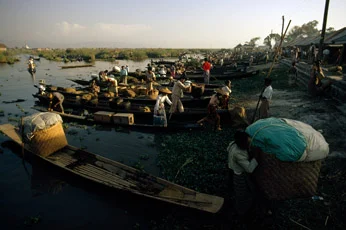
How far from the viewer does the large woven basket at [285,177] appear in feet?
10.7

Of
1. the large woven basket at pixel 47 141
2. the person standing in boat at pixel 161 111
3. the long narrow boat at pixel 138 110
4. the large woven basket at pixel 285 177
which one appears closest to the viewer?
the large woven basket at pixel 285 177

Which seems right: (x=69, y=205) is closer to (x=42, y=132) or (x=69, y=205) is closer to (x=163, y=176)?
(x=42, y=132)

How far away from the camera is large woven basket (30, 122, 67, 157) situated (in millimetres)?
6609

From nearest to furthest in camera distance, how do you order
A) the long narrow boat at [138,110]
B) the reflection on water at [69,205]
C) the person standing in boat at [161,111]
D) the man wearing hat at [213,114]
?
the reflection on water at [69,205], the man wearing hat at [213,114], the person standing in boat at [161,111], the long narrow boat at [138,110]

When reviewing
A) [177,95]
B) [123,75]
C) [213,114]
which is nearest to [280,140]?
[213,114]

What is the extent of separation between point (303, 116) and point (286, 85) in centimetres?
844

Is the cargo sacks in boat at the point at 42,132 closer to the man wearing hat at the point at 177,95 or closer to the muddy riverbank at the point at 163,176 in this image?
the muddy riverbank at the point at 163,176

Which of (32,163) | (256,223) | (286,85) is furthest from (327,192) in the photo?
(286,85)

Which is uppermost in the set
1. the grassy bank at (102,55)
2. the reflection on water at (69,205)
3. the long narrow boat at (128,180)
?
the grassy bank at (102,55)

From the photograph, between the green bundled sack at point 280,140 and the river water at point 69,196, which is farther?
the river water at point 69,196

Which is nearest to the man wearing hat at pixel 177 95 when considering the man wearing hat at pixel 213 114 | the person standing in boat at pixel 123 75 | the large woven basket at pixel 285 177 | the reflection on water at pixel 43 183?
the man wearing hat at pixel 213 114

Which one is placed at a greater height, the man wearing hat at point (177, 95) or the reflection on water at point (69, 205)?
the man wearing hat at point (177, 95)

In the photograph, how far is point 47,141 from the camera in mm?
6812

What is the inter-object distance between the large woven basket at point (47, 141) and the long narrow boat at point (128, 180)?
0.20 metres
